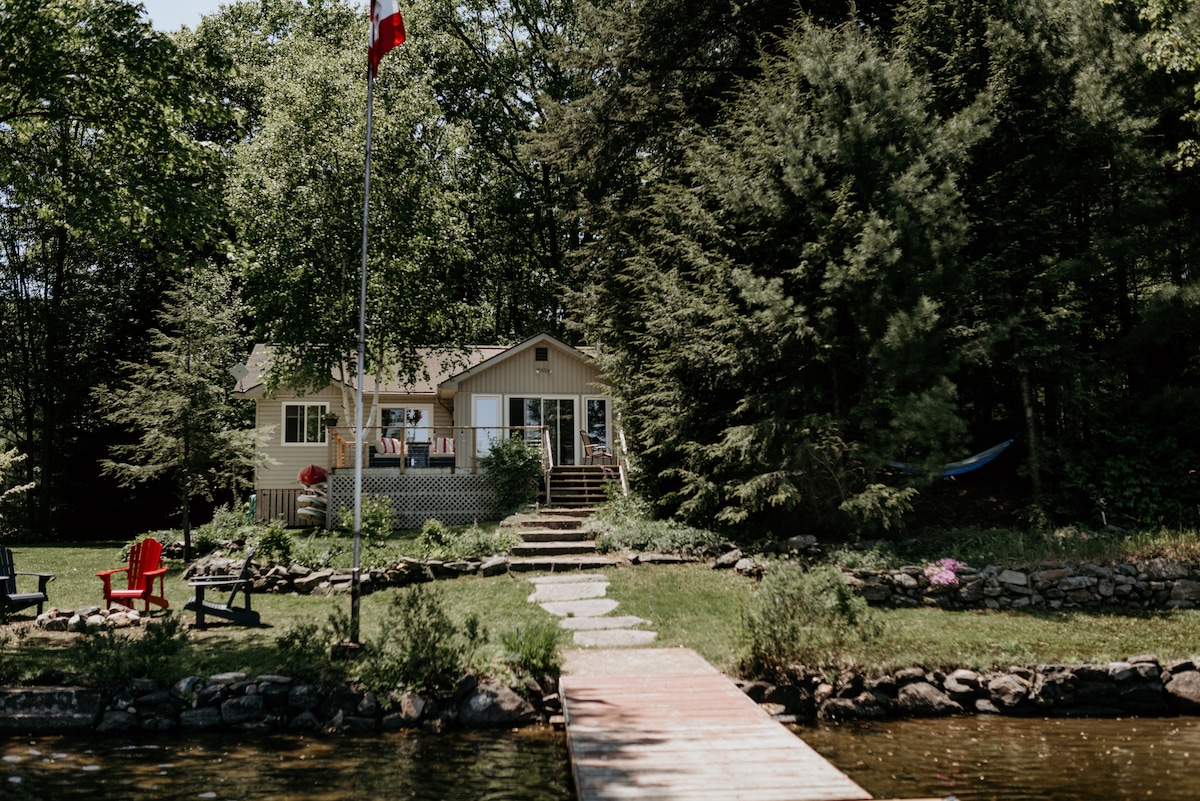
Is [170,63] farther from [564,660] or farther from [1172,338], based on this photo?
[1172,338]

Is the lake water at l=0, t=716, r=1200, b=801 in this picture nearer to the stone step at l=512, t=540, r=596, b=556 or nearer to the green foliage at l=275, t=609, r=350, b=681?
the green foliage at l=275, t=609, r=350, b=681

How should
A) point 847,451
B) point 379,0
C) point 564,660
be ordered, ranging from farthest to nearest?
point 847,451 → point 379,0 → point 564,660

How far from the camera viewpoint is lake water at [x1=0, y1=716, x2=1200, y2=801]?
5.79m

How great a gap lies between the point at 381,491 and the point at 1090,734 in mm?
16757

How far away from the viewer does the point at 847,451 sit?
13.0m

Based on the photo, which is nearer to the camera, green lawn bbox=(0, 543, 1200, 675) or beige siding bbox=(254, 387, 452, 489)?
green lawn bbox=(0, 543, 1200, 675)

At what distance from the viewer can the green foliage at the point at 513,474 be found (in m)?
20.5

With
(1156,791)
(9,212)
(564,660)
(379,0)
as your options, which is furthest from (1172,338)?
(9,212)

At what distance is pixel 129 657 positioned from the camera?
823cm

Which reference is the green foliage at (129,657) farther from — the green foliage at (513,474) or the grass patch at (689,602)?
the green foliage at (513,474)

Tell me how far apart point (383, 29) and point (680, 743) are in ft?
29.1

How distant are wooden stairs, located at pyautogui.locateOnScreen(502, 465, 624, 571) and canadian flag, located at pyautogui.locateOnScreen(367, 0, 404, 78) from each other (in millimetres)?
7954

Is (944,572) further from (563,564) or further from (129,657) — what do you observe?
(129,657)

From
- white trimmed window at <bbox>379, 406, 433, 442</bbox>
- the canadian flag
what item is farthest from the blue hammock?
white trimmed window at <bbox>379, 406, 433, 442</bbox>
